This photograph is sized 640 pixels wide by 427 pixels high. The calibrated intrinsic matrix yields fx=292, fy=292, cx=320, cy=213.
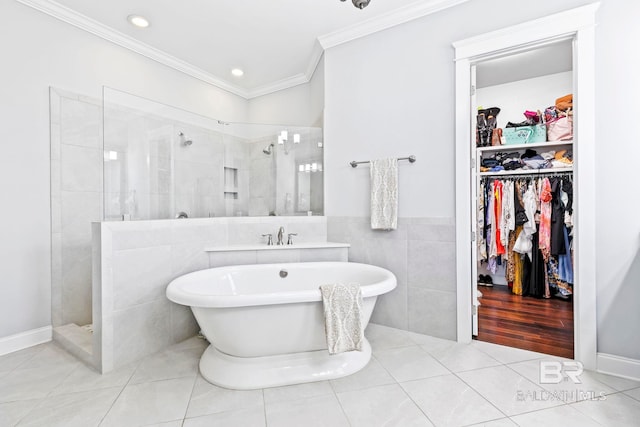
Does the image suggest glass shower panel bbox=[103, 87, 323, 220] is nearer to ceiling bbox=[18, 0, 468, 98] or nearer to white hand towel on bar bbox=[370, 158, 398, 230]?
white hand towel on bar bbox=[370, 158, 398, 230]

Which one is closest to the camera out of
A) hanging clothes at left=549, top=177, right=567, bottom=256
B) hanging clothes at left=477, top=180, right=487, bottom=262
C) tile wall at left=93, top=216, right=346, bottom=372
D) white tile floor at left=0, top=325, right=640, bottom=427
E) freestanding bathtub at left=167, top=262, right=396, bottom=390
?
white tile floor at left=0, top=325, right=640, bottom=427

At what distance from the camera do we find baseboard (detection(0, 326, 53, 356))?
211 cm

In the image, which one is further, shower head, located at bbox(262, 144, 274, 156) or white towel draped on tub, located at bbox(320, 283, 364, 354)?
shower head, located at bbox(262, 144, 274, 156)

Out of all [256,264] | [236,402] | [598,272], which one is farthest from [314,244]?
[598,272]

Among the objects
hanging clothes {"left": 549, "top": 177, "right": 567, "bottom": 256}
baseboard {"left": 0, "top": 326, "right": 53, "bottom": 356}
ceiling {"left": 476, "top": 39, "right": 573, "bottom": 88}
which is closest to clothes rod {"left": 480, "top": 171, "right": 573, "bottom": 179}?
hanging clothes {"left": 549, "top": 177, "right": 567, "bottom": 256}

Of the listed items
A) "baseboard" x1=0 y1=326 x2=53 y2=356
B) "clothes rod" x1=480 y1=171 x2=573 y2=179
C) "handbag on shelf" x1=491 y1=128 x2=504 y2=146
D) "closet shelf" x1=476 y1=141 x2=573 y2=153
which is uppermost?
"handbag on shelf" x1=491 y1=128 x2=504 y2=146

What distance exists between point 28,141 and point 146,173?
3.02ft

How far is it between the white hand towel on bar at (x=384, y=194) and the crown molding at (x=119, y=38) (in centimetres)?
243

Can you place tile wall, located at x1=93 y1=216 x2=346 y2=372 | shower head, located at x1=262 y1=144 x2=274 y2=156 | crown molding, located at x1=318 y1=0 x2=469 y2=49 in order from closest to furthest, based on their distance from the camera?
tile wall, located at x1=93 y1=216 x2=346 y2=372
crown molding, located at x1=318 y1=0 x2=469 y2=49
shower head, located at x1=262 y1=144 x2=274 y2=156

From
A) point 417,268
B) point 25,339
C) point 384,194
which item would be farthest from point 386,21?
point 25,339

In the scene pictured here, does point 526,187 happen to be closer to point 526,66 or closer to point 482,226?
point 482,226

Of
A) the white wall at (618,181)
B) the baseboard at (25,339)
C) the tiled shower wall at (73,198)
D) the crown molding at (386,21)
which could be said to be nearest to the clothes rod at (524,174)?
the white wall at (618,181)

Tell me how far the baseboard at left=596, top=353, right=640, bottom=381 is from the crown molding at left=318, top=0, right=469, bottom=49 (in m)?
2.66

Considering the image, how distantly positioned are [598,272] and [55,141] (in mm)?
4062
